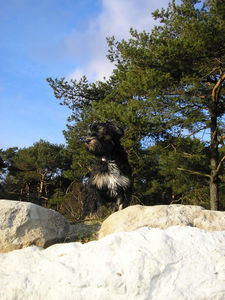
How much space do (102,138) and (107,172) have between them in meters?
0.70

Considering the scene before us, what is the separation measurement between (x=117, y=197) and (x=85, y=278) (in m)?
3.15

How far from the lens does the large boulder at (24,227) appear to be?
355 centimetres

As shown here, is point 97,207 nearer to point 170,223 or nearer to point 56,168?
point 170,223

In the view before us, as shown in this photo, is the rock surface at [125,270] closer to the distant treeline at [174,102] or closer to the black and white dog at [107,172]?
the black and white dog at [107,172]

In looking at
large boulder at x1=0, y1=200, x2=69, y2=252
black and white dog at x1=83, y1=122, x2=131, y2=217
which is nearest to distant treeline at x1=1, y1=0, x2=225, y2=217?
black and white dog at x1=83, y1=122, x2=131, y2=217

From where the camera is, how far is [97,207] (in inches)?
235

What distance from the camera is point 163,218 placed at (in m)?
3.66

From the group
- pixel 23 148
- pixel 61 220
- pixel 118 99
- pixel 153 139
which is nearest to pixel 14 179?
pixel 23 148

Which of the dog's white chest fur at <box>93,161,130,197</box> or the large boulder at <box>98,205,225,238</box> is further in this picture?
the dog's white chest fur at <box>93,161,130,197</box>

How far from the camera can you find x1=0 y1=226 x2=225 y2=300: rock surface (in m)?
2.51

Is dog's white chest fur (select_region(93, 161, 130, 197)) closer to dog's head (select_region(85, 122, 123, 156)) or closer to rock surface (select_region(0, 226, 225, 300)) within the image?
dog's head (select_region(85, 122, 123, 156))

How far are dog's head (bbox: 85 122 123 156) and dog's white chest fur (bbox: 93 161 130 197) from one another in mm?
347

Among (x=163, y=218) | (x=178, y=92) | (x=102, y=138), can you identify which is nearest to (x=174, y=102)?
(x=178, y=92)

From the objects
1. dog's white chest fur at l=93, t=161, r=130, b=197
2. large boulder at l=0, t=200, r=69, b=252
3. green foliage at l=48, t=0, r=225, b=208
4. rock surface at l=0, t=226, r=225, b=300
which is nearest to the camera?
rock surface at l=0, t=226, r=225, b=300
